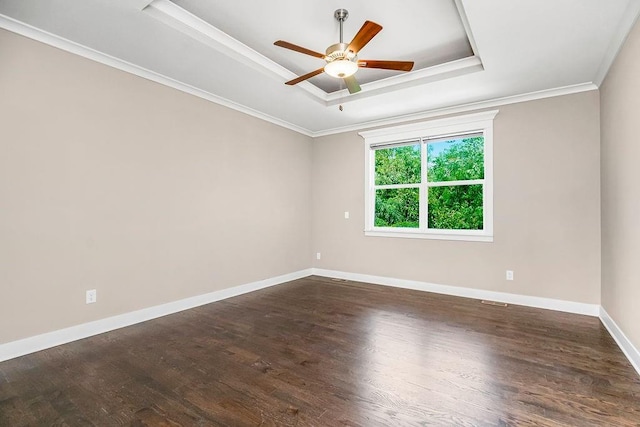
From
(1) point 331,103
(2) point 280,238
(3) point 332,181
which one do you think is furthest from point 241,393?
(3) point 332,181

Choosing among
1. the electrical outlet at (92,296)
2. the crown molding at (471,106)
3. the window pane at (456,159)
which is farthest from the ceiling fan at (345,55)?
the electrical outlet at (92,296)

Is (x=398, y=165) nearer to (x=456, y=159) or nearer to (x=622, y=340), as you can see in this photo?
(x=456, y=159)

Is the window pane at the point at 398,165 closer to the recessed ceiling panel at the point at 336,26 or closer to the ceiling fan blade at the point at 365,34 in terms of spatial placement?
the recessed ceiling panel at the point at 336,26

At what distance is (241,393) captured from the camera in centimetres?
193

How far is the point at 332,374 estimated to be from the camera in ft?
7.06

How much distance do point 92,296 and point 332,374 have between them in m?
2.29

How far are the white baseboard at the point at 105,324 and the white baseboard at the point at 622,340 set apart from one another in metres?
3.87

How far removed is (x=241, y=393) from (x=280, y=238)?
3.10m

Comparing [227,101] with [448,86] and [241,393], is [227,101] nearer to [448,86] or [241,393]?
[448,86]

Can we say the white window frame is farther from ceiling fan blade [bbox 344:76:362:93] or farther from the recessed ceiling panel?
ceiling fan blade [bbox 344:76:362:93]

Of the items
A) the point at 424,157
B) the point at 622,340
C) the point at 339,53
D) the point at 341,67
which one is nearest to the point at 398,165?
the point at 424,157

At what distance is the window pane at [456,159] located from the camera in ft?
13.7

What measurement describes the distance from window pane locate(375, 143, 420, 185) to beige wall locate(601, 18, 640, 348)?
6.82ft

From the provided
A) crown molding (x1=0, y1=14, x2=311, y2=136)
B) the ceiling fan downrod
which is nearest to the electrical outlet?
crown molding (x1=0, y1=14, x2=311, y2=136)
